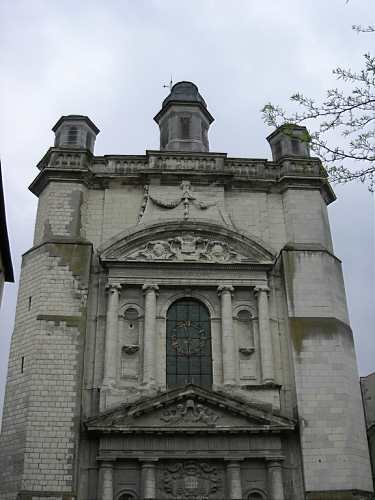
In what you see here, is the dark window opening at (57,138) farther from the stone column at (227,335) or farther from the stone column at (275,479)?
the stone column at (275,479)

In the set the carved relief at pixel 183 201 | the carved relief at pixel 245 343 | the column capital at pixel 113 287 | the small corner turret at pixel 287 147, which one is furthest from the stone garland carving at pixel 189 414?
the small corner turret at pixel 287 147

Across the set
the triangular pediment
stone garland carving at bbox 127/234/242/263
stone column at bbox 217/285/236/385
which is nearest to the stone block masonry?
the triangular pediment

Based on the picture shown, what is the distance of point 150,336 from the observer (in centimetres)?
1712

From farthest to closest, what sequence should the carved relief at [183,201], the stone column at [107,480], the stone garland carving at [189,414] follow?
the carved relief at [183,201]
the stone garland carving at [189,414]
the stone column at [107,480]

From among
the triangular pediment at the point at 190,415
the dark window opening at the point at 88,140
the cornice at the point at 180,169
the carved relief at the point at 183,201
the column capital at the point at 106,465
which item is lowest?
the column capital at the point at 106,465

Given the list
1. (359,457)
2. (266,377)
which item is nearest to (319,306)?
(266,377)

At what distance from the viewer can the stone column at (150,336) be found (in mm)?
16594

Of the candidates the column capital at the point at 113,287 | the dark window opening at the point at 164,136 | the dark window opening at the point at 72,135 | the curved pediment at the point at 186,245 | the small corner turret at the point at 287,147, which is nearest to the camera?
the column capital at the point at 113,287

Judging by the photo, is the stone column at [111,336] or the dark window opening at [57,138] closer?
the stone column at [111,336]

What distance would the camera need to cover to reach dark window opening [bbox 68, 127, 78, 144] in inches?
834

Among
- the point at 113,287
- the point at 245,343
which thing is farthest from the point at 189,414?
the point at 113,287

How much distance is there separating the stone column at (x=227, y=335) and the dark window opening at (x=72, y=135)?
7490 mm

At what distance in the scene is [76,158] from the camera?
20.1 metres

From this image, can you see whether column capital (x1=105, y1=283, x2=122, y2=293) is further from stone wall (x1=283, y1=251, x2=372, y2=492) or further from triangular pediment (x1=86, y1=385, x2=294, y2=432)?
stone wall (x1=283, y1=251, x2=372, y2=492)
